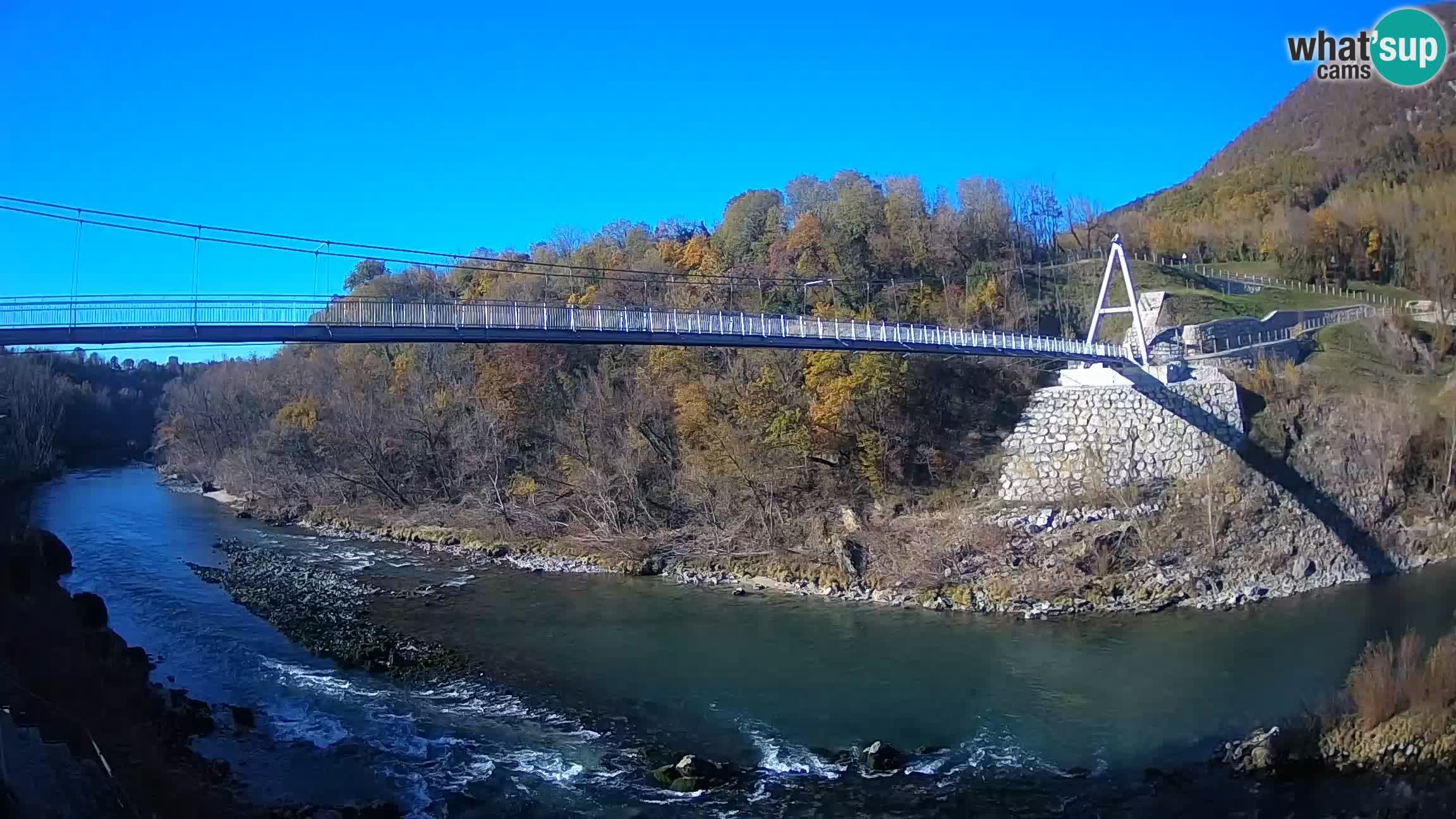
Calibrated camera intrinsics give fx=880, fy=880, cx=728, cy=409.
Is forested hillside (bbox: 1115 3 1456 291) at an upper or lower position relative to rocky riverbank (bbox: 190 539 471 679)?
upper

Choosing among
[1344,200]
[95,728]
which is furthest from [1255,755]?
[1344,200]

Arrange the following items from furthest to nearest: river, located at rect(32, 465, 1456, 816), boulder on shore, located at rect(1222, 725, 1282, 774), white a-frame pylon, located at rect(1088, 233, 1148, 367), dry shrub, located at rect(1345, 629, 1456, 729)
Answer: white a-frame pylon, located at rect(1088, 233, 1148, 367) → river, located at rect(32, 465, 1456, 816) → dry shrub, located at rect(1345, 629, 1456, 729) → boulder on shore, located at rect(1222, 725, 1282, 774)

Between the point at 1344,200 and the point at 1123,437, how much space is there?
28286 mm

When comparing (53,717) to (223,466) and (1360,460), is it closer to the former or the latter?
(1360,460)

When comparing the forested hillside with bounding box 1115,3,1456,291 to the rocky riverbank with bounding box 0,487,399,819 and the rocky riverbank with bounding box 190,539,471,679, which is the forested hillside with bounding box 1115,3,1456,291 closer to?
the rocky riverbank with bounding box 190,539,471,679

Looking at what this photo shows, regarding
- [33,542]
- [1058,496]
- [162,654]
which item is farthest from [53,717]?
[1058,496]

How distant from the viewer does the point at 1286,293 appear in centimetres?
3344

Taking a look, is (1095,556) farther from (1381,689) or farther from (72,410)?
(72,410)

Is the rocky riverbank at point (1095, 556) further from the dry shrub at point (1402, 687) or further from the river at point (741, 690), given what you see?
the dry shrub at point (1402, 687)

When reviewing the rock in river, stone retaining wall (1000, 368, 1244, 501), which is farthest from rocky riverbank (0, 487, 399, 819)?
stone retaining wall (1000, 368, 1244, 501)

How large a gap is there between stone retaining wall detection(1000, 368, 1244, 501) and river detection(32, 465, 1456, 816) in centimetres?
426

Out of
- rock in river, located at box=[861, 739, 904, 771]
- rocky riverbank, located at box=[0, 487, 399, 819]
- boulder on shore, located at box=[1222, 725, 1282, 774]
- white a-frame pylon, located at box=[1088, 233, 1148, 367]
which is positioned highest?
white a-frame pylon, located at box=[1088, 233, 1148, 367]

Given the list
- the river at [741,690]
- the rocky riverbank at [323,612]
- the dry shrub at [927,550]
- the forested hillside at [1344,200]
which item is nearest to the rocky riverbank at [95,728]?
the river at [741,690]

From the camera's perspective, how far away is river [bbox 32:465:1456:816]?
9.89m
